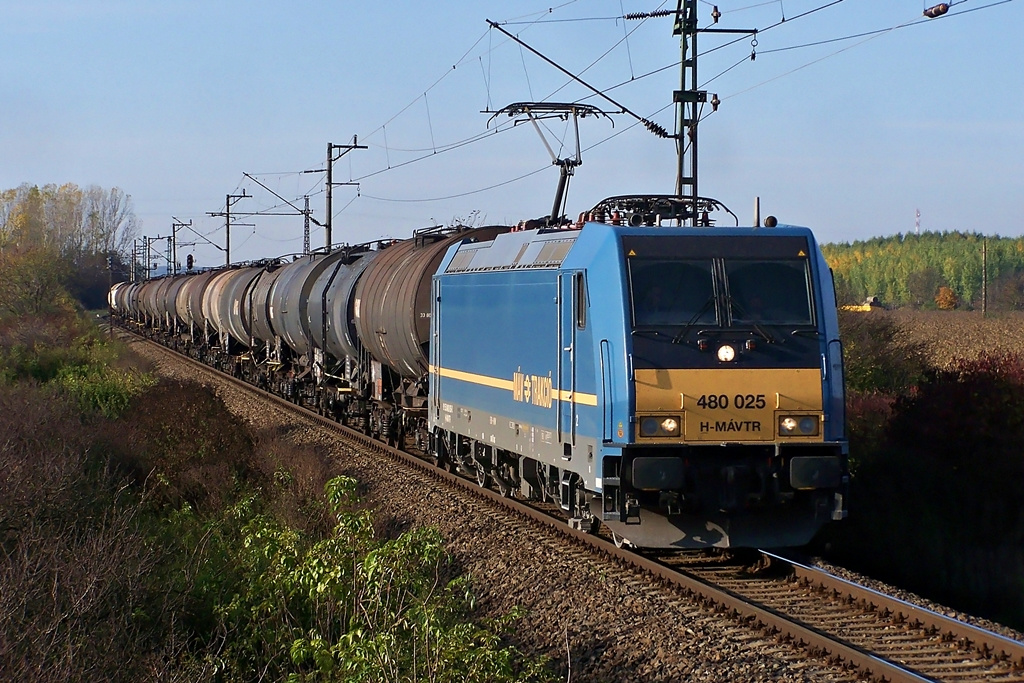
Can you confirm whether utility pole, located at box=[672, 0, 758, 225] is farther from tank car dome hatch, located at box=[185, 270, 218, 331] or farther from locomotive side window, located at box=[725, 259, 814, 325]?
tank car dome hatch, located at box=[185, 270, 218, 331]

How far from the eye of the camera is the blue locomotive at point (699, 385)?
32.6 feet

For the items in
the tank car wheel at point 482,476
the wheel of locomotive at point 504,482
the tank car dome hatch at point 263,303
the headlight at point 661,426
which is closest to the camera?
the headlight at point 661,426

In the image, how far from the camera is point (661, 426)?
988 cm

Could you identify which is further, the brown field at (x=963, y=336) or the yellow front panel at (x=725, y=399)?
the brown field at (x=963, y=336)

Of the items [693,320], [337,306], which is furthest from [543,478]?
[337,306]

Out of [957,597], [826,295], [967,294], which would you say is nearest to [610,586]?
[826,295]

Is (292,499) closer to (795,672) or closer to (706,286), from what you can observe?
(706,286)

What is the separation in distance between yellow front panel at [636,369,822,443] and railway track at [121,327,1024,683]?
1.30m

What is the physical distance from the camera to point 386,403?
20.1 m

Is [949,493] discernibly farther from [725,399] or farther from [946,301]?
[946,301]

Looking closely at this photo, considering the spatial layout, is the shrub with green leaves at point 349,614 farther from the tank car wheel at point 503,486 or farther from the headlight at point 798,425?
the tank car wheel at point 503,486

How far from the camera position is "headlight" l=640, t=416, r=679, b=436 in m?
9.86

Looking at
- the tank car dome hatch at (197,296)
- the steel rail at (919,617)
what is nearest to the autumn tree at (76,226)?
the tank car dome hatch at (197,296)

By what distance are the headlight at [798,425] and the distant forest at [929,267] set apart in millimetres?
73419
